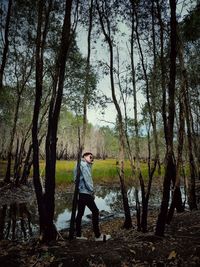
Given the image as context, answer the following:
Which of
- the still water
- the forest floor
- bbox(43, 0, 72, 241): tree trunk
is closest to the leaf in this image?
the forest floor

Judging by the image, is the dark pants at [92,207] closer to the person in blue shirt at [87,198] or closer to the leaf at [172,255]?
the person in blue shirt at [87,198]

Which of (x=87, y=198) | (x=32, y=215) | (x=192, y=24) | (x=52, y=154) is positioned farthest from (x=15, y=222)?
(x=192, y=24)

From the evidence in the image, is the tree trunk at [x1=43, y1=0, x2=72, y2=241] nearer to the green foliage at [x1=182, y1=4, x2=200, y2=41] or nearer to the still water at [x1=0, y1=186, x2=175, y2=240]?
the still water at [x1=0, y1=186, x2=175, y2=240]

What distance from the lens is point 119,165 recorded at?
40.7 ft

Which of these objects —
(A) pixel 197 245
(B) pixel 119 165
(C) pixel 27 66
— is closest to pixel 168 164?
(A) pixel 197 245

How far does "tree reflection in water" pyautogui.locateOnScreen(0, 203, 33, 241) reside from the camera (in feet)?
38.7

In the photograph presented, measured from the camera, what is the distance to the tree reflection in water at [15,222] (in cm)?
1180

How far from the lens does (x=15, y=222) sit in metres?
14.2

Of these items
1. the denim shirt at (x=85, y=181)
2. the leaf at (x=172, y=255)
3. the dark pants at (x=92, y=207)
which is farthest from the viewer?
the denim shirt at (x=85, y=181)

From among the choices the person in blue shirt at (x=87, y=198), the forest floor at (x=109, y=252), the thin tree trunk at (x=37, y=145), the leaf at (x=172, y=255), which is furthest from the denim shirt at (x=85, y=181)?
the leaf at (x=172, y=255)

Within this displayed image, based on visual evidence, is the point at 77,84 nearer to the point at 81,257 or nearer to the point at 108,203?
the point at 108,203

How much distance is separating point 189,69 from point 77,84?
30.2ft

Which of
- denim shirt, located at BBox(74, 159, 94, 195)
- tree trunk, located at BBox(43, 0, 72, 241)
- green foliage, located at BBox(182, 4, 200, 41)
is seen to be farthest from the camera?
green foliage, located at BBox(182, 4, 200, 41)

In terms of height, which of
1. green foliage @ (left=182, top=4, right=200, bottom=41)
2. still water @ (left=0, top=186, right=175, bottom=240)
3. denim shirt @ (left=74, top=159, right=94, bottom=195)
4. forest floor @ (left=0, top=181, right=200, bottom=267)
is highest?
green foliage @ (left=182, top=4, right=200, bottom=41)
